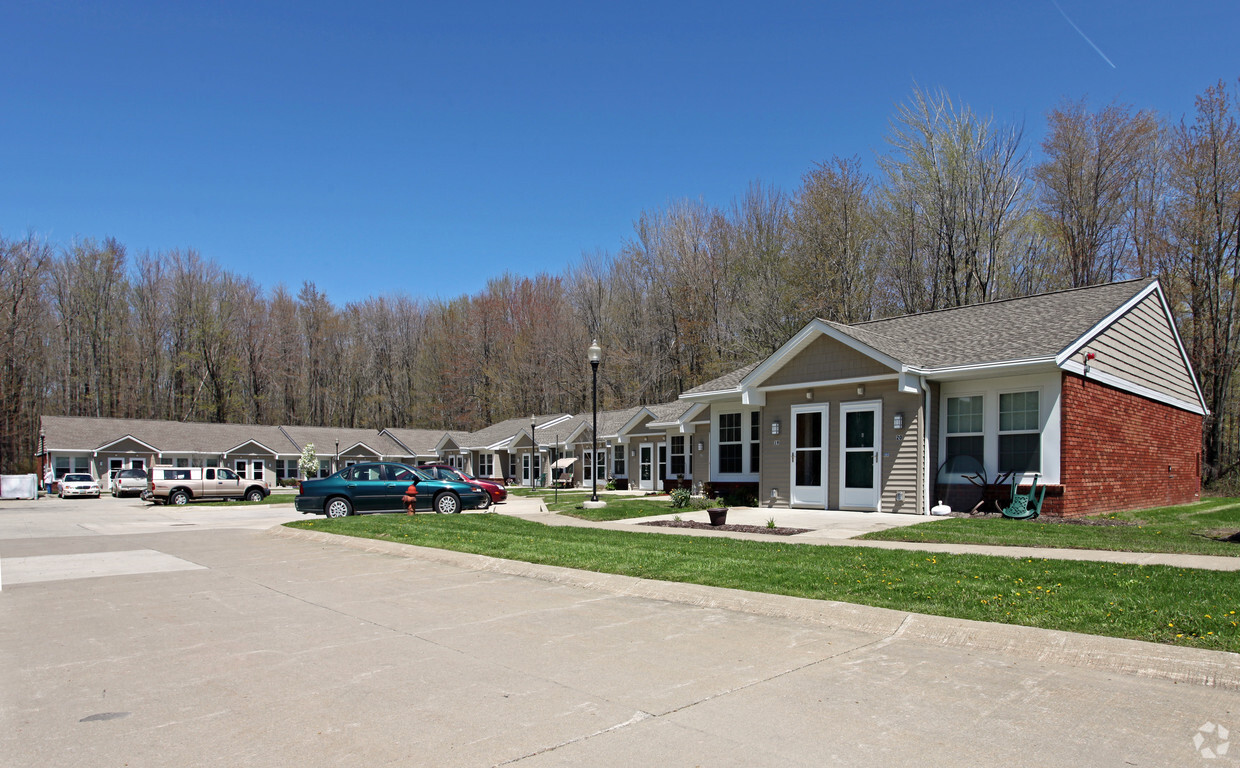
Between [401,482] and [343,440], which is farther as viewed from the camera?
[343,440]

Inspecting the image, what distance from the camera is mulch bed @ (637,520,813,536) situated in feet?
46.2

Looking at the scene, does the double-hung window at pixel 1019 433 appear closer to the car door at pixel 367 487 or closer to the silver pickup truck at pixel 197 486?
the car door at pixel 367 487

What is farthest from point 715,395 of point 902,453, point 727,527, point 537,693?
point 537,693

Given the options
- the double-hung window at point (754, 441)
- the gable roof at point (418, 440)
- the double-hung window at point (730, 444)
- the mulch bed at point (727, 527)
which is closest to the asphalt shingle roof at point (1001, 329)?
the double-hung window at point (754, 441)

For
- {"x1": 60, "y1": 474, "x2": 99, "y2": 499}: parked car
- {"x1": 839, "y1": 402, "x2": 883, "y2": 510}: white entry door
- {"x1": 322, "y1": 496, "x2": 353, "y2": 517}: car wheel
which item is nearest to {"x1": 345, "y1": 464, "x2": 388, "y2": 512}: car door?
{"x1": 322, "y1": 496, "x2": 353, "y2": 517}: car wheel

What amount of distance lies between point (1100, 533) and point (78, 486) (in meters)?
46.4

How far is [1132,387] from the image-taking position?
58.5 feet

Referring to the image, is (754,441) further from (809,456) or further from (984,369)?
(984,369)

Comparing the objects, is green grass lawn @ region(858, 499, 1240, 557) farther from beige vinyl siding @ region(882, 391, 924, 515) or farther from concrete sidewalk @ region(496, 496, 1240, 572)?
beige vinyl siding @ region(882, 391, 924, 515)

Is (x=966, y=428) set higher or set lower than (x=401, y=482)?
higher

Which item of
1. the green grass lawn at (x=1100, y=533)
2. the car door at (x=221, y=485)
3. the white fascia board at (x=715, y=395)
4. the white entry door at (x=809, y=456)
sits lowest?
the car door at (x=221, y=485)

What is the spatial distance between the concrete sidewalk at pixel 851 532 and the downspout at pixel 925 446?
48cm

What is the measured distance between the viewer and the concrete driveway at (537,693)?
4047 mm

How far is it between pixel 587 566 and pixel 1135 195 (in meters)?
30.8
